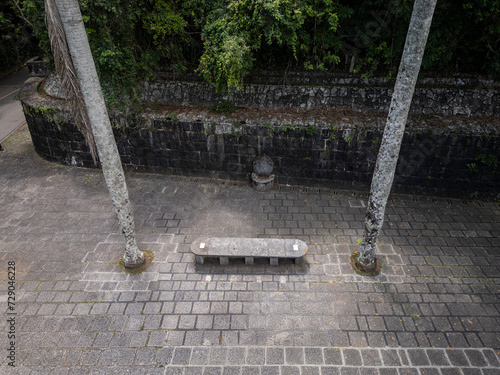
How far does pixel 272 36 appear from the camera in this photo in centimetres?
717

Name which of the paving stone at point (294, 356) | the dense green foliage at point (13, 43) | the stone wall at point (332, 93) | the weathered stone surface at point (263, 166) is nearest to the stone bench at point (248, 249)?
the paving stone at point (294, 356)

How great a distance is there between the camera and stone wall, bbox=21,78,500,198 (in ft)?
23.8

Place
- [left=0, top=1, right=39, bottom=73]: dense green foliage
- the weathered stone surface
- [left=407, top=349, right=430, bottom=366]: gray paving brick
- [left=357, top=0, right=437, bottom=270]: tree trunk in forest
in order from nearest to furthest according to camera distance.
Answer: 1. [left=357, top=0, right=437, bottom=270]: tree trunk in forest
2. [left=407, top=349, right=430, bottom=366]: gray paving brick
3. the weathered stone surface
4. [left=0, top=1, right=39, bottom=73]: dense green foliage

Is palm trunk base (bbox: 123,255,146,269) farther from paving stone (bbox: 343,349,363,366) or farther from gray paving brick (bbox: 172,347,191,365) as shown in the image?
paving stone (bbox: 343,349,363,366)

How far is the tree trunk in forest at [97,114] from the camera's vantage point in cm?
441

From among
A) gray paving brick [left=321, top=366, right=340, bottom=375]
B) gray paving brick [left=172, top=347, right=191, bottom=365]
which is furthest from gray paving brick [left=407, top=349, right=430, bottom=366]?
gray paving brick [left=172, top=347, right=191, bottom=365]

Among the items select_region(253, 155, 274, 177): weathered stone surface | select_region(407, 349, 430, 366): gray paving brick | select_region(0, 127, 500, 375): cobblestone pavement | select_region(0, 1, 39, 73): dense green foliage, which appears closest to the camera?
select_region(407, 349, 430, 366): gray paving brick

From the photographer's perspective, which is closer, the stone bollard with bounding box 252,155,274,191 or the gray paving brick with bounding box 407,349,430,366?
the gray paving brick with bounding box 407,349,430,366

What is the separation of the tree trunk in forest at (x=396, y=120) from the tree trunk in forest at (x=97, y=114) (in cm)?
396

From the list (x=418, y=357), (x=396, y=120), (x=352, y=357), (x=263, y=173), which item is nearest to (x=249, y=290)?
(x=352, y=357)

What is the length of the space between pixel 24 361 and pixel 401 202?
23.9ft

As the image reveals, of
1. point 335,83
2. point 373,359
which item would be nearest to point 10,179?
point 335,83

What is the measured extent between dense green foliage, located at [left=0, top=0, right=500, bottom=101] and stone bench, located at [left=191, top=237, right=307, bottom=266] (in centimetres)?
355

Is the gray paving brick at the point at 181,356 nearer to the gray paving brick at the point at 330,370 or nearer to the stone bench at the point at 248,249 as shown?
the stone bench at the point at 248,249
